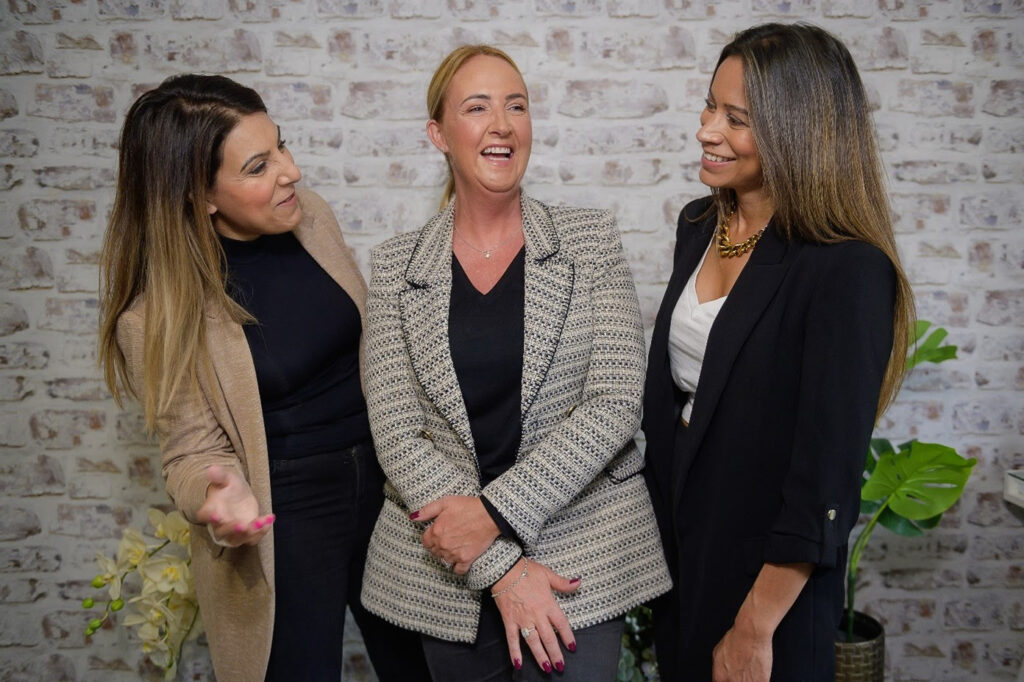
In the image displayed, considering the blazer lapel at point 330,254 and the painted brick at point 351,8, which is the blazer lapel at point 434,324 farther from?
the painted brick at point 351,8

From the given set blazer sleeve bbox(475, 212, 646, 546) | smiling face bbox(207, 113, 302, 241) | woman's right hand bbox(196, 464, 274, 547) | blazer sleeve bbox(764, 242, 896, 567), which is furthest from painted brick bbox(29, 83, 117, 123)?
blazer sleeve bbox(764, 242, 896, 567)

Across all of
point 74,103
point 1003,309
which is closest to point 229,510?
point 74,103

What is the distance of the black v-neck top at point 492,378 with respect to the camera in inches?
64.6

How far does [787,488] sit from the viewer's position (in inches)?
55.5

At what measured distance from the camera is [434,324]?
1.68 metres

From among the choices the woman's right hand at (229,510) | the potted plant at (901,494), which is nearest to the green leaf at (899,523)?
the potted plant at (901,494)

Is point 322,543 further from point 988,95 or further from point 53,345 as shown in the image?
point 988,95

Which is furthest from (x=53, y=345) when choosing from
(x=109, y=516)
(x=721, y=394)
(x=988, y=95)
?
(x=988, y=95)

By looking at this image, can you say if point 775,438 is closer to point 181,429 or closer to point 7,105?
point 181,429

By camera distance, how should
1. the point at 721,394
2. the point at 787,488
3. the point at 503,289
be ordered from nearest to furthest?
the point at 787,488 < the point at 721,394 < the point at 503,289

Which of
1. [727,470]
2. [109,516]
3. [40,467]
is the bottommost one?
[109,516]

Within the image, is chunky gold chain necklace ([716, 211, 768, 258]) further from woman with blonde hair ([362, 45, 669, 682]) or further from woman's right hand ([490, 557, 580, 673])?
woman's right hand ([490, 557, 580, 673])

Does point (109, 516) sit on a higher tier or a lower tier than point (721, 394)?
lower

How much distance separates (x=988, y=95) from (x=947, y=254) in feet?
1.55
